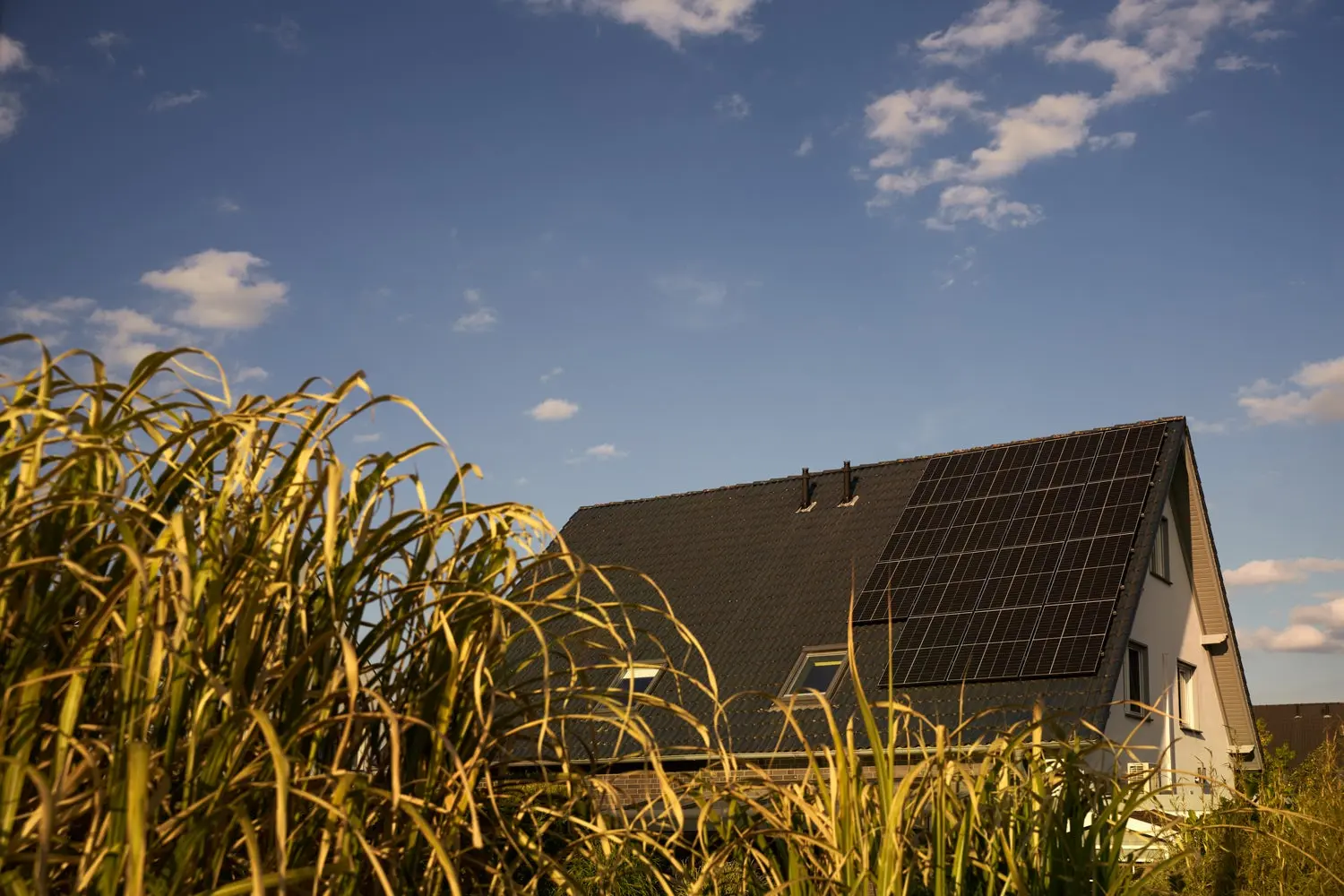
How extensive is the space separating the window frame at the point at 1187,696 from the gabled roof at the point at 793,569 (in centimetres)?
266

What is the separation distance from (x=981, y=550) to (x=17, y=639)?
14.2 m

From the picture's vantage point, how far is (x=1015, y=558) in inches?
571

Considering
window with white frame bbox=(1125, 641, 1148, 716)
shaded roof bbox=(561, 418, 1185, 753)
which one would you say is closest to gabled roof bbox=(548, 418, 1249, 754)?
shaded roof bbox=(561, 418, 1185, 753)

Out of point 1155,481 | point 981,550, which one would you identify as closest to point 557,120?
point 981,550

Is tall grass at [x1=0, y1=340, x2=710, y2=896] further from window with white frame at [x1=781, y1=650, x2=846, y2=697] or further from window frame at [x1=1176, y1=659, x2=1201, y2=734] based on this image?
window frame at [x1=1176, y1=659, x2=1201, y2=734]

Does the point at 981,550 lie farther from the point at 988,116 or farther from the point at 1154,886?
the point at 1154,886

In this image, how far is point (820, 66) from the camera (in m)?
10.9

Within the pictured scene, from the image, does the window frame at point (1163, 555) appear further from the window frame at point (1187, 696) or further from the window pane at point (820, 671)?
the window pane at point (820, 671)

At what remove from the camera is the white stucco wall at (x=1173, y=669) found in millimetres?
14282

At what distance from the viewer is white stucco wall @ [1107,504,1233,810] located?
1428 centimetres

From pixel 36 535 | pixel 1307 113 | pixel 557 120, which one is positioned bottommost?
pixel 36 535

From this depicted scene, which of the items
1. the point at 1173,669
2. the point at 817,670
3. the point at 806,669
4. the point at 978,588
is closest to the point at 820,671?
the point at 817,670

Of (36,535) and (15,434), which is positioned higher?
(15,434)

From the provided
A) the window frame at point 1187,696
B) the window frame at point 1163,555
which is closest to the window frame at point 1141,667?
the window frame at point 1163,555
